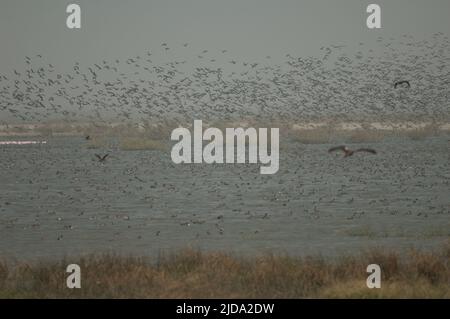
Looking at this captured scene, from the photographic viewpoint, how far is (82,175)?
6788cm

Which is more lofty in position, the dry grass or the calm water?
the calm water

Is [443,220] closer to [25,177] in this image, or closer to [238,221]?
[238,221]

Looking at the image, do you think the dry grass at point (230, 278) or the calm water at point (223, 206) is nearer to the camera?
the dry grass at point (230, 278)

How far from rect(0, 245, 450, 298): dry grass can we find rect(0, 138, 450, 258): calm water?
3756 millimetres

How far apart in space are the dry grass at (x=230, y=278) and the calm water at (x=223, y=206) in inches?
148

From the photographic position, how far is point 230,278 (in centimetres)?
2139

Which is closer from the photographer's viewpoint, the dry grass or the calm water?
the dry grass

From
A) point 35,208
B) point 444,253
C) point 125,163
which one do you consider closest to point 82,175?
point 125,163

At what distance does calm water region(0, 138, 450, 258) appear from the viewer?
31078 millimetres

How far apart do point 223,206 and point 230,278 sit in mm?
23147

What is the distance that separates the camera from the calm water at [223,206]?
31.1 metres

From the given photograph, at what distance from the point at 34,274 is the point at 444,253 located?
435 inches

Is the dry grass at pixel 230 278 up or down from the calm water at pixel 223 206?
down
